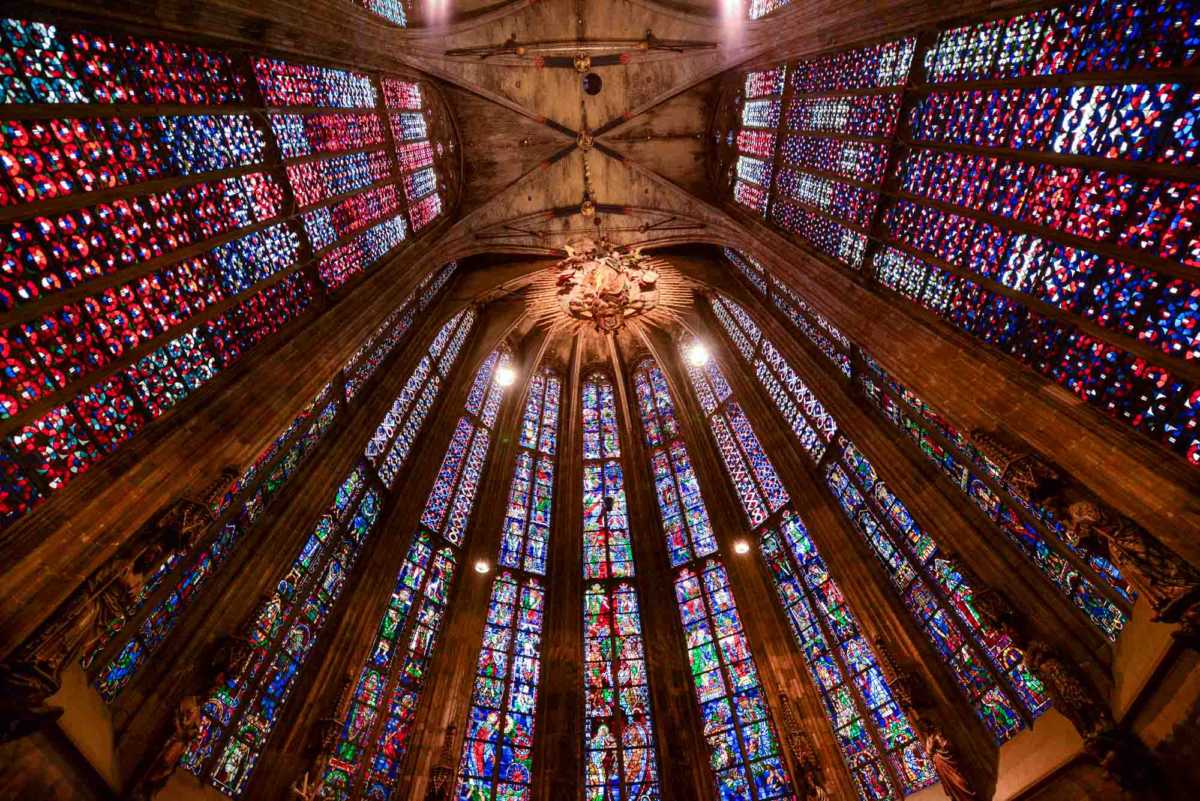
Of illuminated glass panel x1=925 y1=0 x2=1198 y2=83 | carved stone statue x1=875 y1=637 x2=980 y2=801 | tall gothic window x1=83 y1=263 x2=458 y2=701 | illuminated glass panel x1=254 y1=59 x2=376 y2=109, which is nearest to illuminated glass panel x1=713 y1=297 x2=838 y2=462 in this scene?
carved stone statue x1=875 y1=637 x2=980 y2=801

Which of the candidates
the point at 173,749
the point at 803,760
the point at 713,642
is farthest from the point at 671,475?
the point at 173,749

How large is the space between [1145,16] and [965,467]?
4.97 m

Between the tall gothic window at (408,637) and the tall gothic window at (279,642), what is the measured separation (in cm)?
90

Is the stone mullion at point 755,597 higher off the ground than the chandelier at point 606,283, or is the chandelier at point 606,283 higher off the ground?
the chandelier at point 606,283

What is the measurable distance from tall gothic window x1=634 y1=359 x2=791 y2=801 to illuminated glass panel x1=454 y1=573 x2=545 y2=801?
9.23 feet

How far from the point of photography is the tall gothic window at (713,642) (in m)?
9.01

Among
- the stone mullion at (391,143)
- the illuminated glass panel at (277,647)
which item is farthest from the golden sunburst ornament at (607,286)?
the illuminated glass panel at (277,647)

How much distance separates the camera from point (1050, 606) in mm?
6676

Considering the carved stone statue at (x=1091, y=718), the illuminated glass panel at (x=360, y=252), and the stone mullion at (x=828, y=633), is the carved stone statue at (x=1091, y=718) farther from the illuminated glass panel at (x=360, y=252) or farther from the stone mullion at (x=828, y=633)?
the illuminated glass panel at (x=360, y=252)

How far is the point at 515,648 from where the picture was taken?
35.7 ft

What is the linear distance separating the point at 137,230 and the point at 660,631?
9.82 m

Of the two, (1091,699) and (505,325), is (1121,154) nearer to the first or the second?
(1091,699)

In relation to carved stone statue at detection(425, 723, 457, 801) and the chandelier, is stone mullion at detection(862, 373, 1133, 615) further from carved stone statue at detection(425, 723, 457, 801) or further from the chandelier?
carved stone statue at detection(425, 723, 457, 801)

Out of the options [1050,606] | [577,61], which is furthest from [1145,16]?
[577,61]
